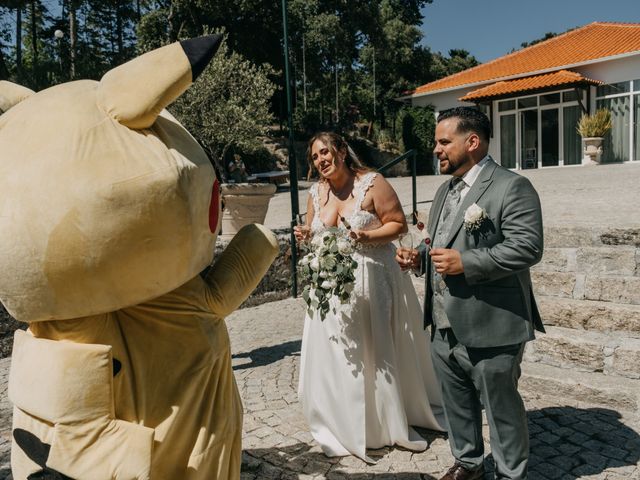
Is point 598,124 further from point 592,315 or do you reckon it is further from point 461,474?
point 461,474

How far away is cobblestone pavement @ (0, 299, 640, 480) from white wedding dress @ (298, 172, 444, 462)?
14cm

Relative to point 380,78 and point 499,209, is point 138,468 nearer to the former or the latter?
point 499,209

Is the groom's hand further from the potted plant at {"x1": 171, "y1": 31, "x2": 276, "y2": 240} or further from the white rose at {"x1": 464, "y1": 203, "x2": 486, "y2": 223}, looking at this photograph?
the potted plant at {"x1": 171, "y1": 31, "x2": 276, "y2": 240}

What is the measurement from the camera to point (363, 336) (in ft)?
12.4

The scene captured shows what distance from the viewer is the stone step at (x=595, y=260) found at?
5.39m

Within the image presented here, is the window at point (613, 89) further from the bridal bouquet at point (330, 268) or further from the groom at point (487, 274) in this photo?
the bridal bouquet at point (330, 268)

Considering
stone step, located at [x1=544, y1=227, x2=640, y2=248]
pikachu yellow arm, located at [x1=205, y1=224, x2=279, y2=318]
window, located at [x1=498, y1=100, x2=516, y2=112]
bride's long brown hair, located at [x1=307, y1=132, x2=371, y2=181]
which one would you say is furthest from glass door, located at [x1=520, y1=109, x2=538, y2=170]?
pikachu yellow arm, located at [x1=205, y1=224, x2=279, y2=318]

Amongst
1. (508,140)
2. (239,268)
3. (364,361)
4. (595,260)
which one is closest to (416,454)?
(364,361)

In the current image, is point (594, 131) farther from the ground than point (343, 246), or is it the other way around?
point (594, 131)

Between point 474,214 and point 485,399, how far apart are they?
103 cm

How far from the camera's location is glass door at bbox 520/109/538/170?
75.8 feet

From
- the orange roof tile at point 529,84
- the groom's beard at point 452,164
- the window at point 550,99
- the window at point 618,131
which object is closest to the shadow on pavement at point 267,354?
the groom's beard at point 452,164

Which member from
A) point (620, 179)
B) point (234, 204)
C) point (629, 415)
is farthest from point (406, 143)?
point (629, 415)

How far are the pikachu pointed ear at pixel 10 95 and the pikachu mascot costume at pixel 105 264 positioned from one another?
0.23 meters
